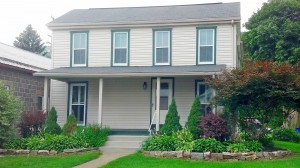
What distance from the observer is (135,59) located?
65.4ft

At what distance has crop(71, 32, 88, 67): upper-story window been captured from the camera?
2044 centimetres

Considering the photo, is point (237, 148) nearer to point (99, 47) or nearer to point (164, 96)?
point (164, 96)

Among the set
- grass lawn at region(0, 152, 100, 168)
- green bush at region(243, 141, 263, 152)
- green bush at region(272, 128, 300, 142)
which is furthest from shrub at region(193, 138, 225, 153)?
green bush at region(272, 128, 300, 142)

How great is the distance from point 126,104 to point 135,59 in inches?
83.7

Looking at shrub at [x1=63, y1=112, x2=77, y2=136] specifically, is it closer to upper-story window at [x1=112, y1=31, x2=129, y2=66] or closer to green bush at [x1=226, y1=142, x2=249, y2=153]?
upper-story window at [x1=112, y1=31, x2=129, y2=66]

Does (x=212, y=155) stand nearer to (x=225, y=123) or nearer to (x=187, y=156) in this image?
(x=187, y=156)

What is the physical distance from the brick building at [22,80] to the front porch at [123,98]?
902 millimetres

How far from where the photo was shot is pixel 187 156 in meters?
14.4

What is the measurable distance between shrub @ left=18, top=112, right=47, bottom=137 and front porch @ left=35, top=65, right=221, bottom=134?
199 cm

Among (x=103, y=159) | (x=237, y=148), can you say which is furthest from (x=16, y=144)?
(x=237, y=148)

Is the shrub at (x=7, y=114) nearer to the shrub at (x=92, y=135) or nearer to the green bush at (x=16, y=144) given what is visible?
the green bush at (x=16, y=144)

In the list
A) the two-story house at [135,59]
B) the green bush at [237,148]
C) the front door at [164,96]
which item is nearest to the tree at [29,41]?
the two-story house at [135,59]

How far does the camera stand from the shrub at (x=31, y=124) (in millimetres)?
18094

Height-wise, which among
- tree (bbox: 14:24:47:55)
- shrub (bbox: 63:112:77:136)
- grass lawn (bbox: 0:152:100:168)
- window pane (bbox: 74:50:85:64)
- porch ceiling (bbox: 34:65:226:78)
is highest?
tree (bbox: 14:24:47:55)
